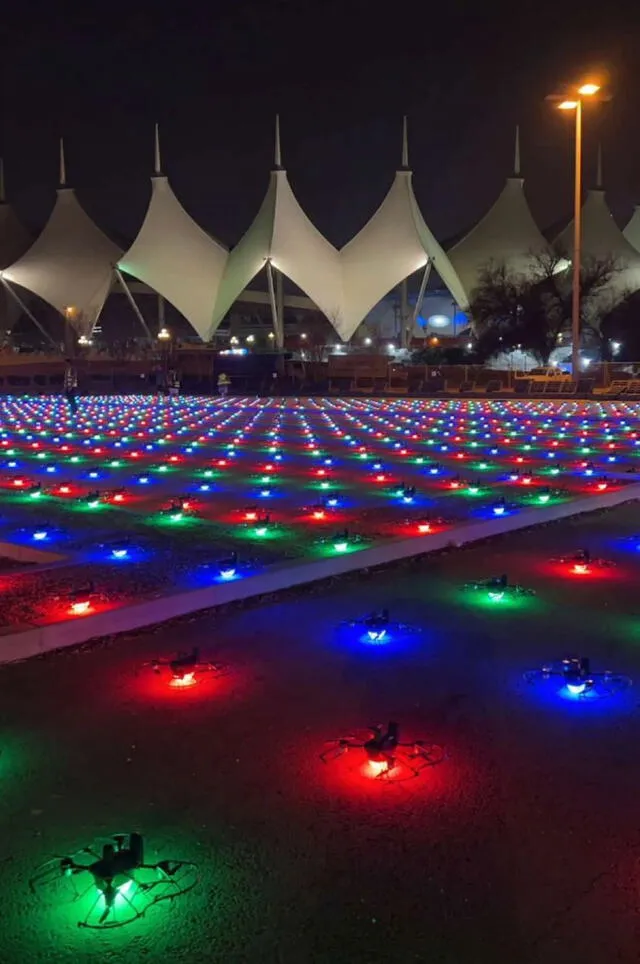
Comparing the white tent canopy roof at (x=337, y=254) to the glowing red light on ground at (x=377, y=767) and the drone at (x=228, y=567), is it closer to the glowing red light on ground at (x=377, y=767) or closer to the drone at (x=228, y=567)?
the drone at (x=228, y=567)

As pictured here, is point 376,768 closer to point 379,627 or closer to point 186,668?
point 186,668

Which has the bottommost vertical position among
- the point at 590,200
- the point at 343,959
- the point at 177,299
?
the point at 343,959

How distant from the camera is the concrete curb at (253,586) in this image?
4672mm

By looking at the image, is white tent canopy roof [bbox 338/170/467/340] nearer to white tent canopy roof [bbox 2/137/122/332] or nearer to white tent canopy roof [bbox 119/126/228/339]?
white tent canopy roof [bbox 119/126/228/339]

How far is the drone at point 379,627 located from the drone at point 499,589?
84cm

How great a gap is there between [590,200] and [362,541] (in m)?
71.8

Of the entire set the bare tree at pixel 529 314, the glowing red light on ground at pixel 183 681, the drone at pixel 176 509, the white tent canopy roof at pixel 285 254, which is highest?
the white tent canopy roof at pixel 285 254

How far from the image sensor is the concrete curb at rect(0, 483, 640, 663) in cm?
467

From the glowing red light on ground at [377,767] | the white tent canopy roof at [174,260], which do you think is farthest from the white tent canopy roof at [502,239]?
the glowing red light on ground at [377,767]

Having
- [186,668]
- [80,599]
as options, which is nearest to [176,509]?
[80,599]

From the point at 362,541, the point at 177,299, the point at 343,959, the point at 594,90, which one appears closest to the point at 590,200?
the point at 177,299

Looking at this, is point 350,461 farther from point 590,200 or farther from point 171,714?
point 590,200

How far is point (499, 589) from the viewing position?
224 inches

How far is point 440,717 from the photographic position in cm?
382
